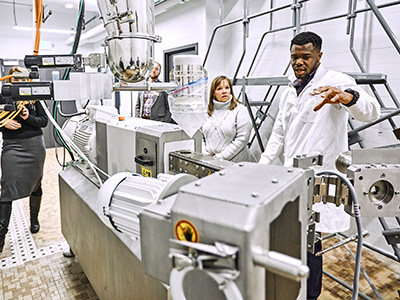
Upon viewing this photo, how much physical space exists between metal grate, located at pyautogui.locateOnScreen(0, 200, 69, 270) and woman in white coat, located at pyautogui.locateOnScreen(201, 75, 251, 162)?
4.72 feet

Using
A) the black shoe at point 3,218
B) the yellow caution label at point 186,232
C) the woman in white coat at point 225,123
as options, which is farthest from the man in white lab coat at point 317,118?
the black shoe at point 3,218

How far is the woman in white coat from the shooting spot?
8.41 feet

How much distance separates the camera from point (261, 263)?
1.49 feet

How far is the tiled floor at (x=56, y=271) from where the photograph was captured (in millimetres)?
1862

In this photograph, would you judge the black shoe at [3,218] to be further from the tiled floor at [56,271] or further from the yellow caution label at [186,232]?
the yellow caution label at [186,232]

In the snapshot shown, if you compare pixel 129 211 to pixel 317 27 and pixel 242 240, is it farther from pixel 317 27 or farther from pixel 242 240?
pixel 317 27

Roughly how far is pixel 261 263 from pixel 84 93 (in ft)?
2.67

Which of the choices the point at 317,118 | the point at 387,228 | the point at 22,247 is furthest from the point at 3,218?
the point at 387,228

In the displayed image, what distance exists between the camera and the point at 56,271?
6.80 ft

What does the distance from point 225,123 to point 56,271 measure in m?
1.64

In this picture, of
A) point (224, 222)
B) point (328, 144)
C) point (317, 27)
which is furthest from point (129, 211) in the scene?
point (317, 27)

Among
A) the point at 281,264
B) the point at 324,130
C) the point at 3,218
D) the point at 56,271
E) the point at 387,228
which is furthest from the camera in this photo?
the point at 3,218

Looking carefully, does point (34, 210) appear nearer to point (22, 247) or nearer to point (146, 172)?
point (22, 247)

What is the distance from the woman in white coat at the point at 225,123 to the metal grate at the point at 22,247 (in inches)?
56.6
